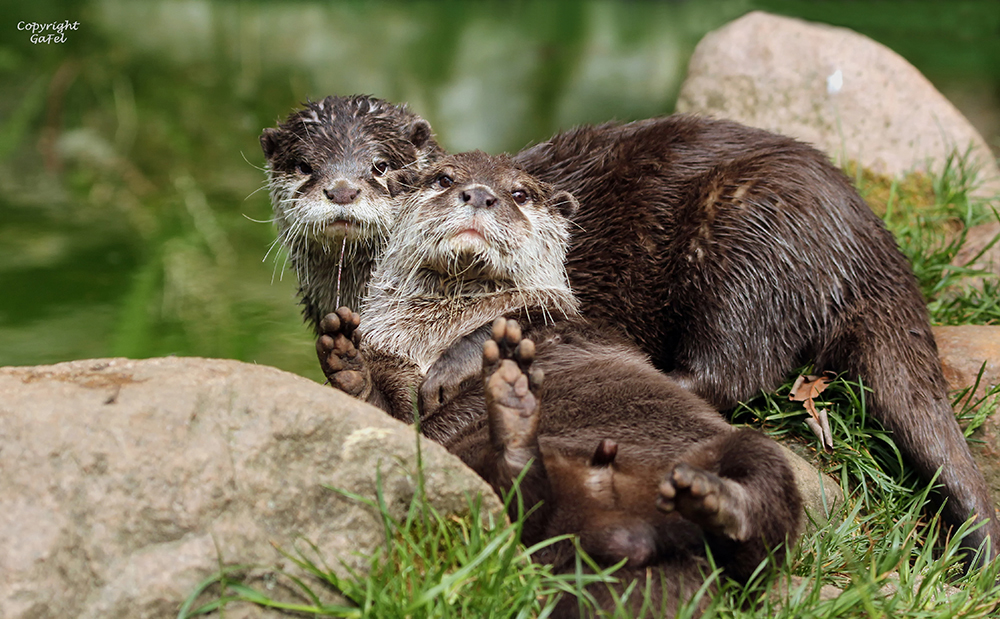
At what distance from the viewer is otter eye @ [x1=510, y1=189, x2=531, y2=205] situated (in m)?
2.80

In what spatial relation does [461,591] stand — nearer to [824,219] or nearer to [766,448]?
[766,448]

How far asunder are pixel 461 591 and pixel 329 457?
1.19ft

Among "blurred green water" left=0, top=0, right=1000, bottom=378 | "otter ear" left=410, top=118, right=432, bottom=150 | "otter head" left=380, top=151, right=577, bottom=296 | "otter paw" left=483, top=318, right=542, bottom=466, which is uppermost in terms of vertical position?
"otter ear" left=410, top=118, right=432, bottom=150

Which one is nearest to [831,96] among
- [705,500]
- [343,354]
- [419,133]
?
[419,133]

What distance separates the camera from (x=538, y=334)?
2.73 metres

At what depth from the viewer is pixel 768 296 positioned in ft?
9.11

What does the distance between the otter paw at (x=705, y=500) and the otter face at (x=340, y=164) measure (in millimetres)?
1434

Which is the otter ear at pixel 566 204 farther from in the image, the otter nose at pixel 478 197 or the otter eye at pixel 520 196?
the otter nose at pixel 478 197

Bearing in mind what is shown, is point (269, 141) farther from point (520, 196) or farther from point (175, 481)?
point (175, 481)

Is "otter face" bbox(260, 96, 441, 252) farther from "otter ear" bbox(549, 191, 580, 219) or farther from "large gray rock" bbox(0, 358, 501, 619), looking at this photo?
"large gray rock" bbox(0, 358, 501, 619)

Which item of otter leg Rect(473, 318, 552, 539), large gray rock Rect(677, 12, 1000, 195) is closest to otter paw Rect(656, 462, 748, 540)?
otter leg Rect(473, 318, 552, 539)

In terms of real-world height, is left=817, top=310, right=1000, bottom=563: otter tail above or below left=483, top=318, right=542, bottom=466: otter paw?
below

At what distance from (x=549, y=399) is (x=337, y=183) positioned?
0.98 metres

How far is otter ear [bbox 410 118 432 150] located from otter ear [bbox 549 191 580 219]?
56 centimetres
